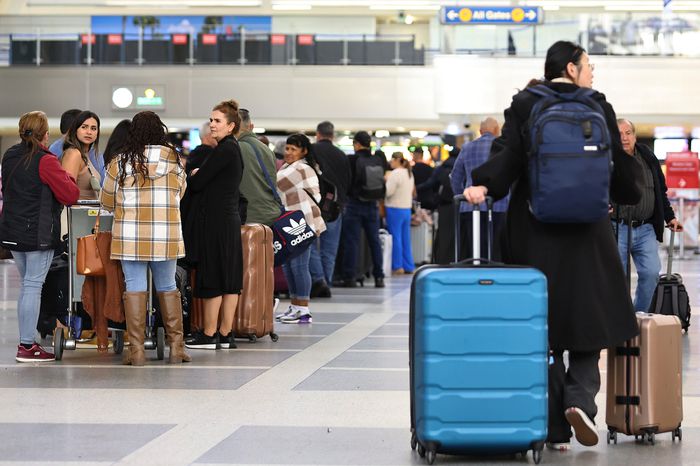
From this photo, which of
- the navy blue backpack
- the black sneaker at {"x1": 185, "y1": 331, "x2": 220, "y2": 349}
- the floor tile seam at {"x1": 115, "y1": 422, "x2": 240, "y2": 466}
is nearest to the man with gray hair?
the black sneaker at {"x1": 185, "y1": 331, "x2": 220, "y2": 349}

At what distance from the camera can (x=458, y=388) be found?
5.45m

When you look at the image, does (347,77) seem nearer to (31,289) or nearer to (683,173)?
(683,173)

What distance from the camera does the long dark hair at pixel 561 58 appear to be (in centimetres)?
592

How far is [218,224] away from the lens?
9789mm

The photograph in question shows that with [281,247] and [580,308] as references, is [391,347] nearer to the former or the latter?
[281,247]

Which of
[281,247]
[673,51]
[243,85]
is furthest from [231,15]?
[281,247]

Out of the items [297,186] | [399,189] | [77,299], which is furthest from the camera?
[399,189]

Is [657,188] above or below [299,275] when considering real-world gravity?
above

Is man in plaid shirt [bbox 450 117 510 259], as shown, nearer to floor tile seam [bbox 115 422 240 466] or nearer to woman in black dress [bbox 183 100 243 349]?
woman in black dress [bbox 183 100 243 349]

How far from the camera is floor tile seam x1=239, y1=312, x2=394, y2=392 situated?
8.20 metres

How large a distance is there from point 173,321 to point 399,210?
1179cm

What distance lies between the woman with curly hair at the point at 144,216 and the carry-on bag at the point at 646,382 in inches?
143

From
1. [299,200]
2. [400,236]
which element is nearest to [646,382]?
[299,200]

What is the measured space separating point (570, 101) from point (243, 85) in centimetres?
3082
